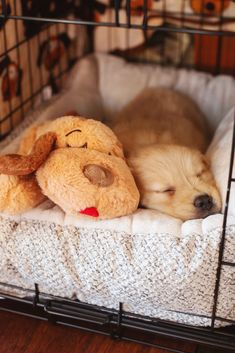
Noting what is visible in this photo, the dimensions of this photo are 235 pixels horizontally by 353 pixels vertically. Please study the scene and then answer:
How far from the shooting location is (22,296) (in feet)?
4.78

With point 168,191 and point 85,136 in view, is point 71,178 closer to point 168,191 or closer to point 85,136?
point 85,136

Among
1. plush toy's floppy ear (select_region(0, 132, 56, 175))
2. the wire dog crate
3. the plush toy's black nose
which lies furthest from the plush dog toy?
the plush toy's black nose

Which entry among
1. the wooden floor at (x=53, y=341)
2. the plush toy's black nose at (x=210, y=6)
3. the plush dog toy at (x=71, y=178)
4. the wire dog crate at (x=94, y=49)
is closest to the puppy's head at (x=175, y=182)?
the plush dog toy at (x=71, y=178)

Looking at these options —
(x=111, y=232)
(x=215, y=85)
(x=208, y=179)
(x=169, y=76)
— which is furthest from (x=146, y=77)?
(x=111, y=232)

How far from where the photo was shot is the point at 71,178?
1.31 meters

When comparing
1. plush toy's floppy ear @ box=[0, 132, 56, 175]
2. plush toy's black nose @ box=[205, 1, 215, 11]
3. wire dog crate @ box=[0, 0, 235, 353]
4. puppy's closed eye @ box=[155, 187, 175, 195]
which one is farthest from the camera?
plush toy's black nose @ box=[205, 1, 215, 11]

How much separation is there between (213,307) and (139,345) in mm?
236

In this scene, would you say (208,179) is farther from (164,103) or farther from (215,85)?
(215,85)

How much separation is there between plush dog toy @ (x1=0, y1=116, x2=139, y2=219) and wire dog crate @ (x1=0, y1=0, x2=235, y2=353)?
0.25m

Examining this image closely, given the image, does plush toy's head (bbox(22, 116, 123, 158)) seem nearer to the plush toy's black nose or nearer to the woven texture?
the woven texture

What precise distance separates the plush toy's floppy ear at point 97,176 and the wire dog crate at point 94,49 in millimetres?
296

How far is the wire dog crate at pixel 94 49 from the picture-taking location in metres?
1.39

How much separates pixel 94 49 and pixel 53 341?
143 cm

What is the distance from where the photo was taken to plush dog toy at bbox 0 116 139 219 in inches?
51.3
